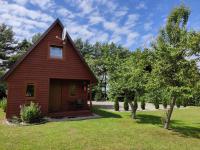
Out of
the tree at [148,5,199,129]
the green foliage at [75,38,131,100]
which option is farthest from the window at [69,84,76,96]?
the tree at [148,5,199,129]

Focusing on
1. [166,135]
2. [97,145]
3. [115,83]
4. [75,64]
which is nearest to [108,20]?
[75,64]

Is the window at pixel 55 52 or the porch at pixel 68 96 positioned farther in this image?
the porch at pixel 68 96

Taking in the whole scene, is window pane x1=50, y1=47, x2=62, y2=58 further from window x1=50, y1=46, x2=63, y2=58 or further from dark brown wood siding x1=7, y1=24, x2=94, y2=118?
dark brown wood siding x1=7, y1=24, x2=94, y2=118

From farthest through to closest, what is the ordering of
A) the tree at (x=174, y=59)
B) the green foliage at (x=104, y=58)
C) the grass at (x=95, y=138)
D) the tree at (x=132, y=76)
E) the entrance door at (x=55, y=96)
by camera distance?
the entrance door at (x=55, y=96) < the green foliage at (x=104, y=58) < the tree at (x=132, y=76) < the tree at (x=174, y=59) < the grass at (x=95, y=138)

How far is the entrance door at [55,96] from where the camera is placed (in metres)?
16.6

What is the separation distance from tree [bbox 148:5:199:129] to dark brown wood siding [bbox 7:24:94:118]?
275 inches

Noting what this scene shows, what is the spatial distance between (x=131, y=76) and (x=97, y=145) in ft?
21.2

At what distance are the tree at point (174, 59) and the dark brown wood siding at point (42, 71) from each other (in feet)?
22.9

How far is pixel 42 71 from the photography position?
591 inches

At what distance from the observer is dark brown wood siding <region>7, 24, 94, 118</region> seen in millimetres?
14070

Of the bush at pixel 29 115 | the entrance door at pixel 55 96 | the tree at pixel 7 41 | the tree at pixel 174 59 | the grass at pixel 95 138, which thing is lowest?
the grass at pixel 95 138

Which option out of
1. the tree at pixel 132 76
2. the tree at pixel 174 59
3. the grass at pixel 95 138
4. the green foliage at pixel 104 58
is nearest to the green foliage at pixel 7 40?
the green foliage at pixel 104 58

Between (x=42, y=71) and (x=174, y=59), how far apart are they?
362 inches

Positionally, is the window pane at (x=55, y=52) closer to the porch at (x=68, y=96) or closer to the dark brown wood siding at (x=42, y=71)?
the dark brown wood siding at (x=42, y=71)
